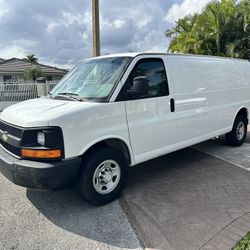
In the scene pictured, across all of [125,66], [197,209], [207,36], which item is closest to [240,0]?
[207,36]

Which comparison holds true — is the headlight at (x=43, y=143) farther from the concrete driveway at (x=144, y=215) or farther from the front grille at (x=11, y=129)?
the concrete driveway at (x=144, y=215)

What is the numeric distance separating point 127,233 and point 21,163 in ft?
4.99

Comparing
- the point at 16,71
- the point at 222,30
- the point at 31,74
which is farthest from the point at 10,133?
the point at 16,71

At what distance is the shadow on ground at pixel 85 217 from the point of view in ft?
9.62

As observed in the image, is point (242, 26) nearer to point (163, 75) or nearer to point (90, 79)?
point (163, 75)

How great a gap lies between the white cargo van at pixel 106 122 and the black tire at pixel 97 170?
1 cm

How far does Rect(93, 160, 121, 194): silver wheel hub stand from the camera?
3516 millimetres

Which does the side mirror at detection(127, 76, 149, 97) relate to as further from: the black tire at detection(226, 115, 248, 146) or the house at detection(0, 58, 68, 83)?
the house at detection(0, 58, 68, 83)

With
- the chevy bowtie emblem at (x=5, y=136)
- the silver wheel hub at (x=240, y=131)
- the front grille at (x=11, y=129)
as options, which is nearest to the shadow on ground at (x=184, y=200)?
the silver wheel hub at (x=240, y=131)

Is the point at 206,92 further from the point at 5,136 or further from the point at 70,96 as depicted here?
the point at 5,136

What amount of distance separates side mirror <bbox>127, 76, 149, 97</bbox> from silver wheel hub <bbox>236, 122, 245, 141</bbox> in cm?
372

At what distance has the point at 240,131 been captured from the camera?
6480mm

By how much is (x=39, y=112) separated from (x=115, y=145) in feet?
3.81

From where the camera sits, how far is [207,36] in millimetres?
13453
